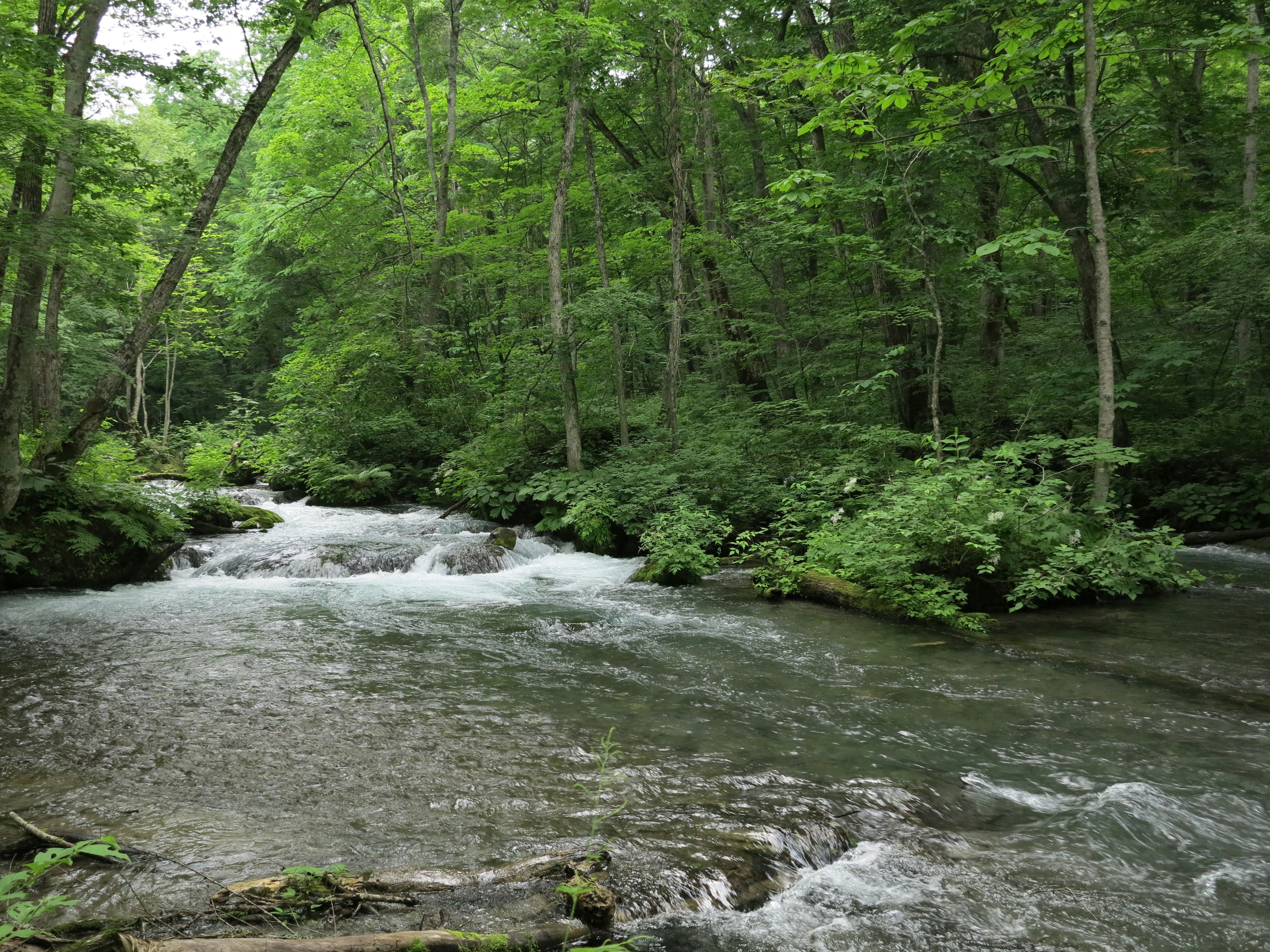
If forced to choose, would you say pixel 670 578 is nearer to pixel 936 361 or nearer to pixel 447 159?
pixel 936 361

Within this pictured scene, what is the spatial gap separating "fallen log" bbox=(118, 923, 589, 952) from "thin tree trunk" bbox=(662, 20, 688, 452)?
463 inches

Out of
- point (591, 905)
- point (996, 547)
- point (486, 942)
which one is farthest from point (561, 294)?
point (486, 942)

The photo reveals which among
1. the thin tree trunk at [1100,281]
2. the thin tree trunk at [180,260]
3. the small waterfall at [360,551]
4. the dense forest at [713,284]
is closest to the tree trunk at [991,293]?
the dense forest at [713,284]

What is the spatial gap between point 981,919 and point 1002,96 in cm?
913

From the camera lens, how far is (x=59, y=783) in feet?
13.8

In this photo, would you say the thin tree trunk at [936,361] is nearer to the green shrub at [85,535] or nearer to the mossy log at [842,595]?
the mossy log at [842,595]

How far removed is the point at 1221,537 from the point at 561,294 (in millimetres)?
12079

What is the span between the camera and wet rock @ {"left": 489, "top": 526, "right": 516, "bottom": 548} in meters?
12.6

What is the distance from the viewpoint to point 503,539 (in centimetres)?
1286

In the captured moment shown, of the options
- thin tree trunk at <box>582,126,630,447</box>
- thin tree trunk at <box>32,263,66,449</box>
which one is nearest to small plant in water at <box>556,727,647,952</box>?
thin tree trunk at <box>32,263,66,449</box>

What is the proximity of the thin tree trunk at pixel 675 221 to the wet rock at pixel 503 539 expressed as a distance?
3.57 meters

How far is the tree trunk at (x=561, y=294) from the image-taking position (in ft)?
45.5

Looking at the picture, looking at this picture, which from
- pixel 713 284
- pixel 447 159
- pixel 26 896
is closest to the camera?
pixel 26 896

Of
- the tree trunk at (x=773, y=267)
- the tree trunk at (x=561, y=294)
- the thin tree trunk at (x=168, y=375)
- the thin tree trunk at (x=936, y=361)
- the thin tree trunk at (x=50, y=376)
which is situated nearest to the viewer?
the thin tree trunk at (x=936, y=361)
